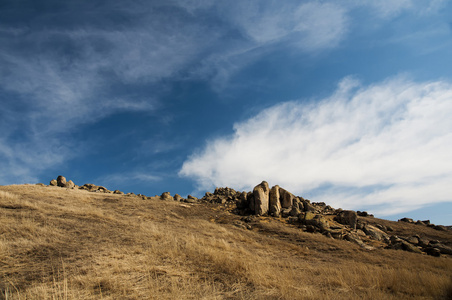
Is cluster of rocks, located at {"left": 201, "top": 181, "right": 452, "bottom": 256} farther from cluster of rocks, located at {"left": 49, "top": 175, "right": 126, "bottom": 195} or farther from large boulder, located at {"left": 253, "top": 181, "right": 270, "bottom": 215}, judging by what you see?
cluster of rocks, located at {"left": 49, "top": 175, "right": 126, "bottom": 195}

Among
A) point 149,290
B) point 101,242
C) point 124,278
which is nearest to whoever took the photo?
point 149,290

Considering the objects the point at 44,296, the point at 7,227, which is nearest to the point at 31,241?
the point at 7,227

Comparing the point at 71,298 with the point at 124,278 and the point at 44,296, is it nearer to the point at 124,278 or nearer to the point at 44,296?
the point at 44,296

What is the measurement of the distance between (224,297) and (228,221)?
18.8m

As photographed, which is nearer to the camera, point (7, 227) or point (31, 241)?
point (31, 241)

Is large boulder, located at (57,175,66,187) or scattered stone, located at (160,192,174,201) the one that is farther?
large boulder, located at (57,175,66,187)

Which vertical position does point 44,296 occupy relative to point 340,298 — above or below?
above

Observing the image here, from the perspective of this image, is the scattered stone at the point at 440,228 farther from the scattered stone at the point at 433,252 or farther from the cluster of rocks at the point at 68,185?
the cluster of rocks at the point at 68,185

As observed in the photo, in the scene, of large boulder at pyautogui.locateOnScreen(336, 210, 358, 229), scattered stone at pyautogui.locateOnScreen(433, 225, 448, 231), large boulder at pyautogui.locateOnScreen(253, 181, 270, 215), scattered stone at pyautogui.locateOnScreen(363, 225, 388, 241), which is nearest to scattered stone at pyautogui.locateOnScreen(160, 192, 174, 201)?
large boulder at pyautogui.locateOnScreen(253, 181, 270, 215)

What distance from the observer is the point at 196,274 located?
747 centimetres

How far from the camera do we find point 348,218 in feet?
90.5

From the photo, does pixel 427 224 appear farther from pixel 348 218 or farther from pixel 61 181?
pixel 61 181

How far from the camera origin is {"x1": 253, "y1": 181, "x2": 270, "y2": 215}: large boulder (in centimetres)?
2758

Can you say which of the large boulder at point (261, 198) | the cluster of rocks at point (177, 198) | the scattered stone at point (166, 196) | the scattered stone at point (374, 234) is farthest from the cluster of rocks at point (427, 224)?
the scattered stone at point (166, 196)
